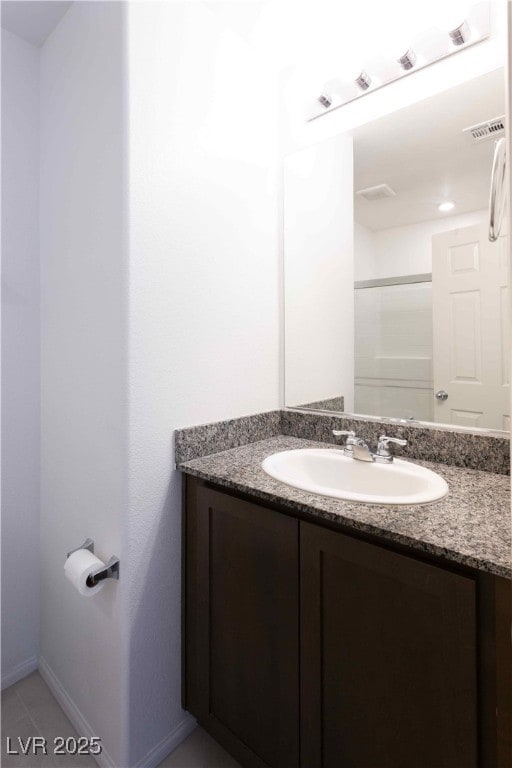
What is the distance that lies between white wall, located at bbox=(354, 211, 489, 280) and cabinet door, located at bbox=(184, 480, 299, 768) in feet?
2.99

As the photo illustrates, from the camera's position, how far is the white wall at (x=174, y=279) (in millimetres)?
1088

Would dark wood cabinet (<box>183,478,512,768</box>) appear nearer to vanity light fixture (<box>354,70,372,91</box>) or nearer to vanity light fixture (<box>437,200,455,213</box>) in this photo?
vanity light fixture (<box>437,200,455,213</box>)

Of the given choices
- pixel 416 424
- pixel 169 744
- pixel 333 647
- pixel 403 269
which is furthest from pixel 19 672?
pixel 403 269

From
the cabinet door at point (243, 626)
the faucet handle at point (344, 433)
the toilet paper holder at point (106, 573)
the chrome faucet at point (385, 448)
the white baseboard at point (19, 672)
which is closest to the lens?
the cabinet door at point (243, 626)

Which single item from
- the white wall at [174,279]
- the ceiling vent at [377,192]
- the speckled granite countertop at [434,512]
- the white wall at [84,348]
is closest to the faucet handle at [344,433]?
the speckled granite countertop at [434,512]

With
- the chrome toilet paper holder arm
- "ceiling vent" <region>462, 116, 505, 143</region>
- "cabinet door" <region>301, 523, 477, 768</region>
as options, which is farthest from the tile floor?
"ceiling vent" <region>462, 116, 505, 143</region>

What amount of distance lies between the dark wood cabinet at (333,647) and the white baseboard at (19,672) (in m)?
0.71

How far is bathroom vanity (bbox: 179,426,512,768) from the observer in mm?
682

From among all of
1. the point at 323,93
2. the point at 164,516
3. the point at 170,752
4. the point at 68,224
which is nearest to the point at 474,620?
the point at 164,516

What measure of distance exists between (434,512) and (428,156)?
1116 millimetres

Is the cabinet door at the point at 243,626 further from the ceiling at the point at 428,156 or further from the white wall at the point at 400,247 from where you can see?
the ceiling at the point at 428,156

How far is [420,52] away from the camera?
1.21 metres

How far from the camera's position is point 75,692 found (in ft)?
4.23
